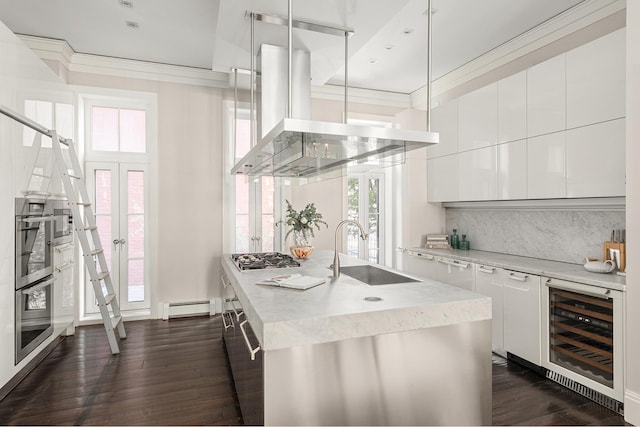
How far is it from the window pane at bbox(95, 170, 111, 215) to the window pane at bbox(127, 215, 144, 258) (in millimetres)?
271

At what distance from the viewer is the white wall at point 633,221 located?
220 cm

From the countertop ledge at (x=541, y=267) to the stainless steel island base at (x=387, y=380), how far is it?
1.15 meters

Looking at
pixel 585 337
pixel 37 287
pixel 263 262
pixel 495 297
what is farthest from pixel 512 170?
pixel 37 287

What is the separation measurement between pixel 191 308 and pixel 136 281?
70cm

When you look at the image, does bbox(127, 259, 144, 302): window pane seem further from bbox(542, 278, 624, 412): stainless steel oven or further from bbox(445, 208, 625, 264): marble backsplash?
bbox(542, 278, 624, 412): stainless steel oven

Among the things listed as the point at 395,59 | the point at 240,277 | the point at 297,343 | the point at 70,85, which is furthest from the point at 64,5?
the point at 297,343

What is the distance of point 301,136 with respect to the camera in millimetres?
1810

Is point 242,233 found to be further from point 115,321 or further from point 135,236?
point 115,321

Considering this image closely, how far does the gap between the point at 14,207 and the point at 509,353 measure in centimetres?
400

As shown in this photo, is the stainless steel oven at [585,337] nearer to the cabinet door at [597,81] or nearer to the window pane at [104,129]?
the cabinet door at [597,81]

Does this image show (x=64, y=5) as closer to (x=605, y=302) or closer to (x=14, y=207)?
(x=14, y=207)

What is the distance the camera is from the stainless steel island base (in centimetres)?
151

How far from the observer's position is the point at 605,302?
7.96ft

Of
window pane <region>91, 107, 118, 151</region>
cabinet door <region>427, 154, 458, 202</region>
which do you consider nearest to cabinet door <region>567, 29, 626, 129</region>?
cabinet door <region>427, 154, 458, 202</region>
